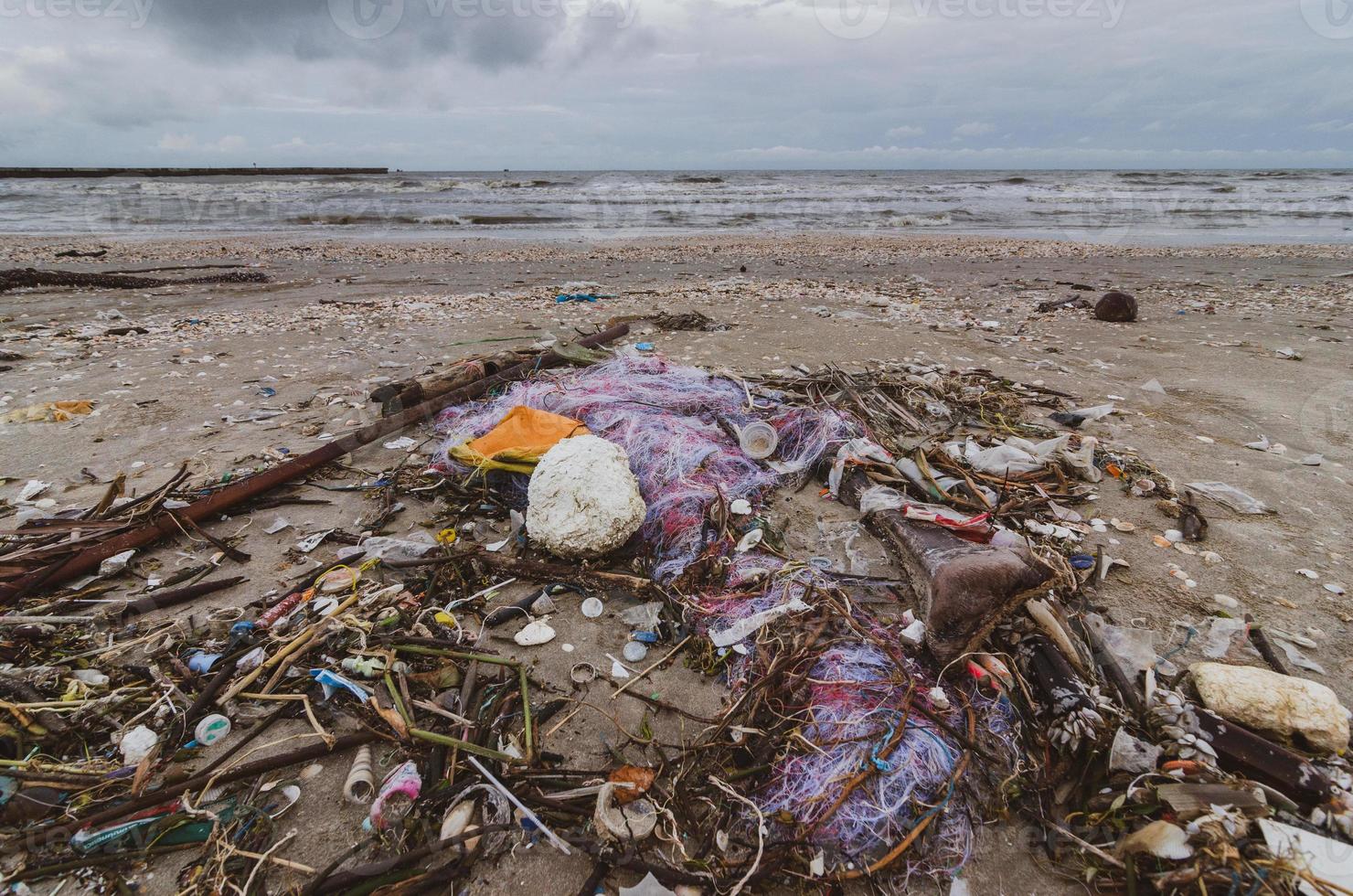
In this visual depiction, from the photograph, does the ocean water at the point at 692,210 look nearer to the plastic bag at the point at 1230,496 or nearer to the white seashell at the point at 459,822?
the plastic bag at the point at 1230,496

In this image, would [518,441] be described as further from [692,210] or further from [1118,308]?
[692,210]

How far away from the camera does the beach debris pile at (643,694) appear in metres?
1.78

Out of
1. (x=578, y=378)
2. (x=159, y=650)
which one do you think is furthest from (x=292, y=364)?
(x=159, y=650)

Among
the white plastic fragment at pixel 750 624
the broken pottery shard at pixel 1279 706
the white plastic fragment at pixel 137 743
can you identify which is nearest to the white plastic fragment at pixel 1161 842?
the broken pottery shard at pixel 1279 706

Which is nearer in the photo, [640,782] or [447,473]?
[640,782]

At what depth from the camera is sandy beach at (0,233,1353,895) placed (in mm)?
2623

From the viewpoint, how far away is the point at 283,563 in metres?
3.10

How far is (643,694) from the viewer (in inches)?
93.4

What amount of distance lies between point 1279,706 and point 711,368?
4.68 meters

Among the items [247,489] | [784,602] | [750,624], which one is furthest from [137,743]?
[784,602]

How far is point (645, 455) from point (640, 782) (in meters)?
2.01

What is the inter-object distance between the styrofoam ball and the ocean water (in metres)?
16.9

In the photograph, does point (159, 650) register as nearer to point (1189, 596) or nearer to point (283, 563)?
point (283, 563)

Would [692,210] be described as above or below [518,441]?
above
